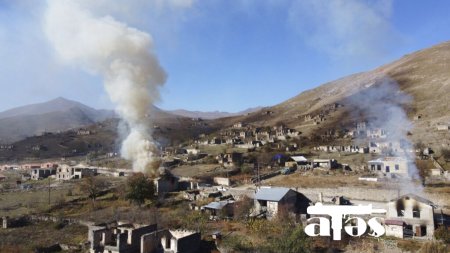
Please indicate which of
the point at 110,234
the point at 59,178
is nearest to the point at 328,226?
the point at 110,234

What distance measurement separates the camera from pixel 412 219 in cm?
2184

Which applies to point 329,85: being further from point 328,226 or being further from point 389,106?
point 328,226

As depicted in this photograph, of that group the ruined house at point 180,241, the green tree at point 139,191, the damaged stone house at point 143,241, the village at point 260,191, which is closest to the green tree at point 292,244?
the village at point 260,191

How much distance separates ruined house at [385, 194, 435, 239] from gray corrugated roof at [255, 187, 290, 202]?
24.7 ft

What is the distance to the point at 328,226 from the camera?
69.7 feet

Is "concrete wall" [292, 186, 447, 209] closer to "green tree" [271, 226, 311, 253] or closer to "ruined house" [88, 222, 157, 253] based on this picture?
"green tree" [271, 226, 311, 253]

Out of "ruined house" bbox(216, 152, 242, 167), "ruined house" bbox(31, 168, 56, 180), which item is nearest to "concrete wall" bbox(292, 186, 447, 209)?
"ruined house" bbox(216, 152, 242, 167)

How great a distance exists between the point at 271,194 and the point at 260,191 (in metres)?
Result: 1.27

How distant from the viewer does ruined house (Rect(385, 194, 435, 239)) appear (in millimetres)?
21469

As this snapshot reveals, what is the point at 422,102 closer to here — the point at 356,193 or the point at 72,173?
the point at 356,193

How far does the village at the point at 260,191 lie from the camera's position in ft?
70.0

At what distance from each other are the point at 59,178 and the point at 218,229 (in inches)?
1511

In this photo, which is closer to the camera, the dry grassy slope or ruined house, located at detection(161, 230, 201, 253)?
ruined house, located at detection(161, 230, 201, 253)

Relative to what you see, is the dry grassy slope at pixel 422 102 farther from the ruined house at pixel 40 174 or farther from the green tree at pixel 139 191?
the ruined house at pixel 40 174
